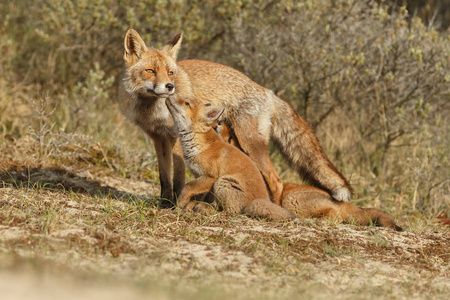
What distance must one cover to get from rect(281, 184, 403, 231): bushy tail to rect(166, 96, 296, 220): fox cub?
716 mm

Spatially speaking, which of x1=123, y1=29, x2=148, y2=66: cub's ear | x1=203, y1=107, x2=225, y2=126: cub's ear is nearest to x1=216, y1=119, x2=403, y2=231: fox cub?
x1=203, y1=107, x2=225, y2=126: cub's ear

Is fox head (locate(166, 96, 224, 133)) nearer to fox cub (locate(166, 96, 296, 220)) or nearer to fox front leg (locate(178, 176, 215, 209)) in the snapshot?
fox cub (locate(166, 96, 296, 220))

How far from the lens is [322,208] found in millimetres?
6012

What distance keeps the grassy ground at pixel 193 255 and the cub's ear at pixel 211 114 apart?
3.49 ft

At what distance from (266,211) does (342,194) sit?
135 centimetres

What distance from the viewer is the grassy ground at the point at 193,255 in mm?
3357

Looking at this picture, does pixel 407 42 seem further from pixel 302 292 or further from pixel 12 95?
pixel 12 95

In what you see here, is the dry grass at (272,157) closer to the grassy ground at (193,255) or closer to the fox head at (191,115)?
the grassy ground at (193,255)

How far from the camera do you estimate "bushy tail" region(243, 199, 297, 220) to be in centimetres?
524

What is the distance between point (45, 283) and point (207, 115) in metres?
2.93

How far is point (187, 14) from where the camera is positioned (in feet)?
34.6

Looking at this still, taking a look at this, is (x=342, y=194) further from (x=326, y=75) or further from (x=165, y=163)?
(x=326, y=75)

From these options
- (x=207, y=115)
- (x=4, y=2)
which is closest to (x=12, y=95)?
(x=4, y=2)

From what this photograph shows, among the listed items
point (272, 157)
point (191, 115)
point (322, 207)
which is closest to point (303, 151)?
point (322, 207)
